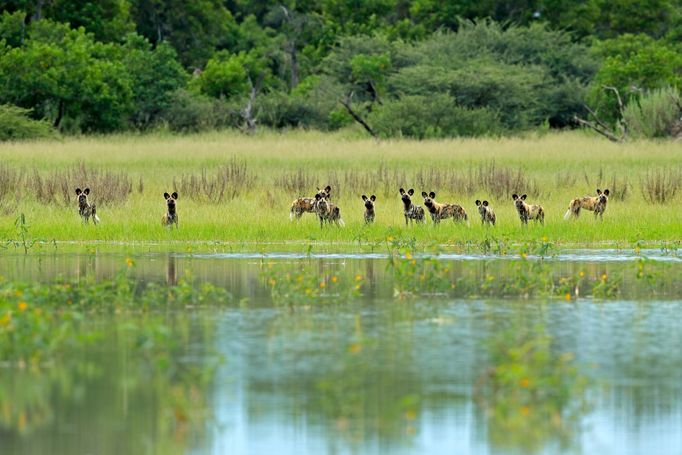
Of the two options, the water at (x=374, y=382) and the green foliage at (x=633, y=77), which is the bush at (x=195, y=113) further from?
the water at (x=374, y=382)

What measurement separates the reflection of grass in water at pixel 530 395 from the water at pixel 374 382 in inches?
0.6

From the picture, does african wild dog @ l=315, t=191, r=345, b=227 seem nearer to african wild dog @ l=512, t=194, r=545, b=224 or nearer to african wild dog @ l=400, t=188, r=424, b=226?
african wild dog @ l=400, t=188, r=424, b=226

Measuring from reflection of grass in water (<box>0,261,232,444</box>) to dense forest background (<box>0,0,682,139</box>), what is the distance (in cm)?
2672

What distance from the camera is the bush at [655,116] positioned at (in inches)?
1578

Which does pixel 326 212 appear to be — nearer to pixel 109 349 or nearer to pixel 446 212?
pixel 446 212

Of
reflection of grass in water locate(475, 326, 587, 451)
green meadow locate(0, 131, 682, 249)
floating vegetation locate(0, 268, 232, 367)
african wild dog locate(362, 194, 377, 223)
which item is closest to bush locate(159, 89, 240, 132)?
green meadow locate(0, 131, 682, 249)

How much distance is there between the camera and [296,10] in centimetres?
6900

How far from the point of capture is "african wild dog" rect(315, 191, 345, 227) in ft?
74.0

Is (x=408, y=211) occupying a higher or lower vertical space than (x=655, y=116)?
lower

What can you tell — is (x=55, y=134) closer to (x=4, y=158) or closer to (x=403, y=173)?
(x=4, y=158)

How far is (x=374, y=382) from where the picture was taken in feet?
34.0

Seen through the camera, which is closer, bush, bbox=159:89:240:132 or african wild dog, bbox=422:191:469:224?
african wild dog, bbox=422:191:469:224

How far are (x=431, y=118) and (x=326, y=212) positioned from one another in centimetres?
2394

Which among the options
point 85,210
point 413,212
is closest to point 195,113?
point 85,210
